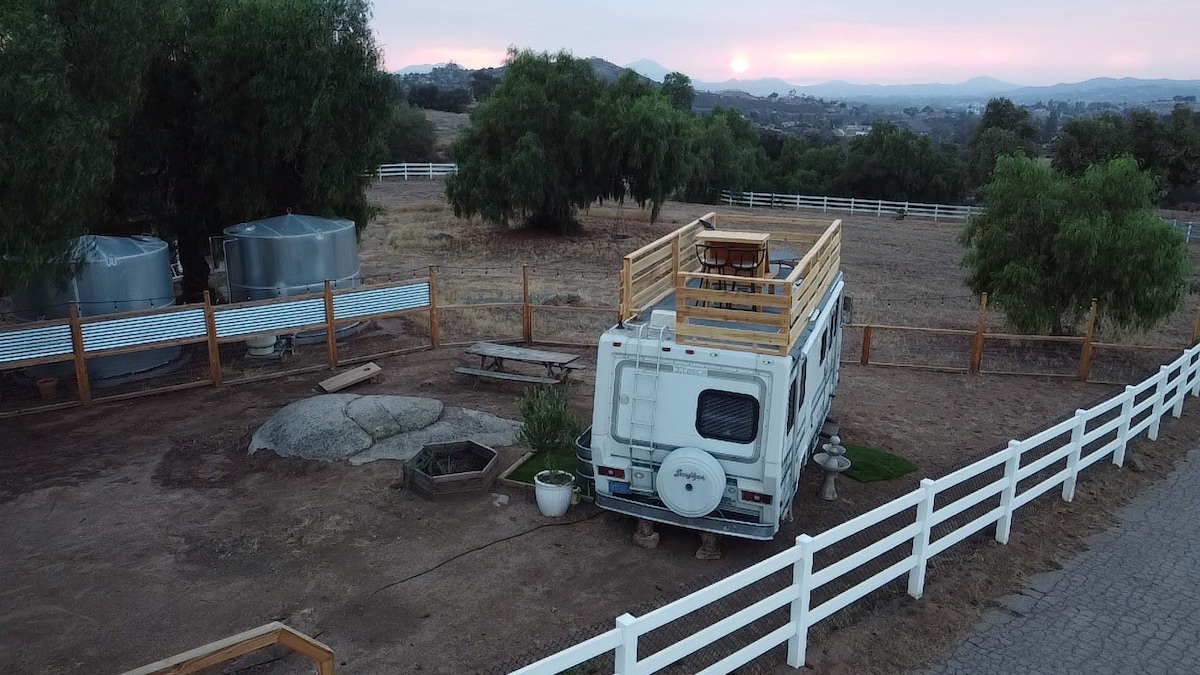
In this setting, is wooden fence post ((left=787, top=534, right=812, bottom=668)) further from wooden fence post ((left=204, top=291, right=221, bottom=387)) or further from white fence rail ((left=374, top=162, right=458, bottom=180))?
white fence rail ((left=374, top=162, right=458, bottom=180))

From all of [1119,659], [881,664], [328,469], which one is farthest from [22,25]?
[1119,659]

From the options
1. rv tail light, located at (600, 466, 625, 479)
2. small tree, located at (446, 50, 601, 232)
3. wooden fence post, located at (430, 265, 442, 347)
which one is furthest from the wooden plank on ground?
small tree, located at (446, 50, 601, 232)

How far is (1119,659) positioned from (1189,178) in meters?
47.5

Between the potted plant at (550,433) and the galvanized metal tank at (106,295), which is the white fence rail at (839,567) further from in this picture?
the galvanized metal tank at (106,295)

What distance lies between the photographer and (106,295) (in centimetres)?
1477

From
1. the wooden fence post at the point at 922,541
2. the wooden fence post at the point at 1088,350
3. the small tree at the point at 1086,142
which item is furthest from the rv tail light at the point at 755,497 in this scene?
the small tree at the point at 1086,142

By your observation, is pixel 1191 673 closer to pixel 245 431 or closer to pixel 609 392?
pixel 609 392

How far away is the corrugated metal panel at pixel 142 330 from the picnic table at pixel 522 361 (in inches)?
176

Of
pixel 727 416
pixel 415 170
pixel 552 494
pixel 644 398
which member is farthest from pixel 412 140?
pixel 727 416

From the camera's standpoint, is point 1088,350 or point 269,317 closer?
point 269,317

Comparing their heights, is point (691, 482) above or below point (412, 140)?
below

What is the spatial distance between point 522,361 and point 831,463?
21.0 feet

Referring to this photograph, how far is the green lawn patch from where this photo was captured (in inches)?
421

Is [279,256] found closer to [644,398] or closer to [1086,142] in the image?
[644,398]
